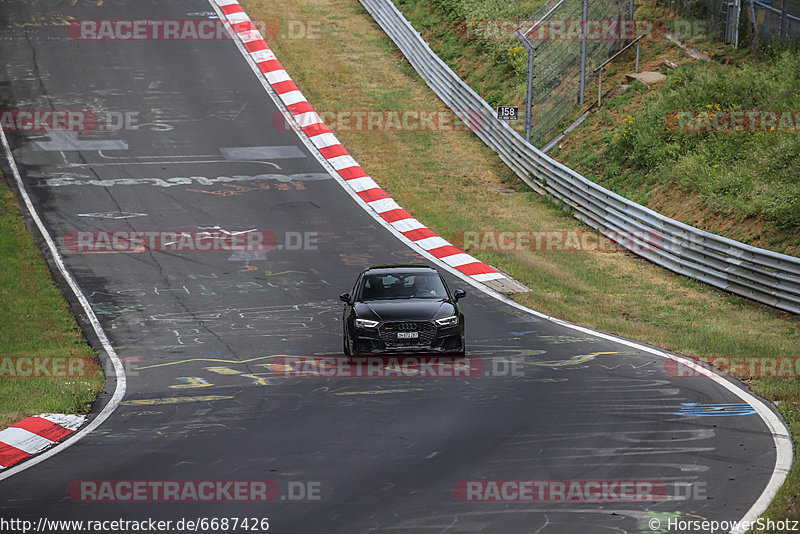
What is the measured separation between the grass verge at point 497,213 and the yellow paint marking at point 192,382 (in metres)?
7.75

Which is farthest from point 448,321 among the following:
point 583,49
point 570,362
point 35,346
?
point 583,49

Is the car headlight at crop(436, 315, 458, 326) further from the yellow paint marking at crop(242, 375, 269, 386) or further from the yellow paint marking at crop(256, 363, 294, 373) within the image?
the yellow paint marking at crop(242, 375, 269, 386)

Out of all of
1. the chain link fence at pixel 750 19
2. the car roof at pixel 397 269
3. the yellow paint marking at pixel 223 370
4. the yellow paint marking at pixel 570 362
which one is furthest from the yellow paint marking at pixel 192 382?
the chain link fence at pixel 750 19

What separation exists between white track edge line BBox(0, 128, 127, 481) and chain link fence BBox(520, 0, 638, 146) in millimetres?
15323

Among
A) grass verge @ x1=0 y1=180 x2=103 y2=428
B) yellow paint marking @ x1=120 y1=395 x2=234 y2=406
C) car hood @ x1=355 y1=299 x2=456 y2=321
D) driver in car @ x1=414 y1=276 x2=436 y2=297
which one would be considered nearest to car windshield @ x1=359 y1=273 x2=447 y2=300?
driver in car @ x1=414 y1=276 x2=436 y2=297

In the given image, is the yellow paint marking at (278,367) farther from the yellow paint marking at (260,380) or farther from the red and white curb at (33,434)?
the red and white curb at (33,434)

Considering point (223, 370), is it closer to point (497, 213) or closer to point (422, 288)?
point (422, 288)

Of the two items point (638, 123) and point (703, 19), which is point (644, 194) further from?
point (703, 19)

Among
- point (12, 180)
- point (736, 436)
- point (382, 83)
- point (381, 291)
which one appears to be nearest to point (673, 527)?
point (736, 436)

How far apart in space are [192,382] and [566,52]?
2010cm

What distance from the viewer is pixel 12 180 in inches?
1142

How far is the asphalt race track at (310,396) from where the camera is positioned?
9953 millimetres

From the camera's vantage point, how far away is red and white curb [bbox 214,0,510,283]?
24469mm

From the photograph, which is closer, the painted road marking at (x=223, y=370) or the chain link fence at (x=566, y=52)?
the painted road marking at (x=223, y=370)
